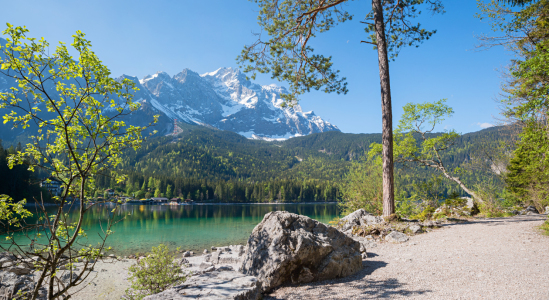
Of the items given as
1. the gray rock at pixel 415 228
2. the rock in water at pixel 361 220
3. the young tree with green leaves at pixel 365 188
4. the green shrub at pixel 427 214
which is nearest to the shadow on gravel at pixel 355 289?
the gray rock at pixel 415 228

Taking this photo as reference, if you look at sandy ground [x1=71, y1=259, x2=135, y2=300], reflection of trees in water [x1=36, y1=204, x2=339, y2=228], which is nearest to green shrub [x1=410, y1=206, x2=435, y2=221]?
sandy ground [x1=71, y1=259, x2=135, y2=300]

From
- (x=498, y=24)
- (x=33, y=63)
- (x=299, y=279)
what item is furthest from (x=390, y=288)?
(x=498, y=24)

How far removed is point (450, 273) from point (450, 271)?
14 cm

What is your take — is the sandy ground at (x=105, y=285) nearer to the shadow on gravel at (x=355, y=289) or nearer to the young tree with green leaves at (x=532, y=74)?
the shadow on gravel at (x=355, y=289)

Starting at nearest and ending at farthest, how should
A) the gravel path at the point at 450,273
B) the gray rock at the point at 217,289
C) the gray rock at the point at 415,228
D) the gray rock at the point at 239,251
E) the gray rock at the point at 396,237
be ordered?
1. the gray rock at the point at 217,289
2. the gravel path at the point at 450,273
3. the gray rock at the point at 396,237
4. the gray rock at the point at 415,228
5. the gray rock at the point at 239,251

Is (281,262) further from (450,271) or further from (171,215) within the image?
(171,215)

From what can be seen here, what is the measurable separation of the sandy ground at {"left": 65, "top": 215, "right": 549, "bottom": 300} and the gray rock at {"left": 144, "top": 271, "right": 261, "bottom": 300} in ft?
2.99

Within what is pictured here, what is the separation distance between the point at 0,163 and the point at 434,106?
5924 centimetres

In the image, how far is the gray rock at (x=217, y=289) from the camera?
13.8 feet

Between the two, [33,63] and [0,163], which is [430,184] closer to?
[33,63]

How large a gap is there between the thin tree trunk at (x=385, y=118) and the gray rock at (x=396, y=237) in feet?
4.05

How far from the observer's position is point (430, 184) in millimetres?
14875

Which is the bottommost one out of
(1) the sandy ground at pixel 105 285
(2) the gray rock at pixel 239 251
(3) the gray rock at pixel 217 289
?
(1) the sandy ground at pixel 105 285

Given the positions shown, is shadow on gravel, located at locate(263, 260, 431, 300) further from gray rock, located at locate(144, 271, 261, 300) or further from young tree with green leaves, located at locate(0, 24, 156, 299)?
young tree with green leaves, located at locate(0, 24, 156, 299)
